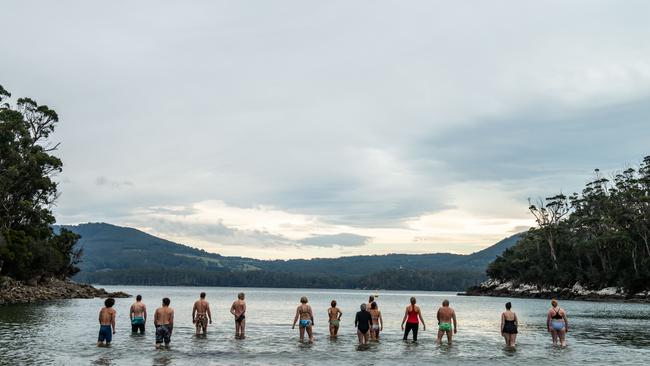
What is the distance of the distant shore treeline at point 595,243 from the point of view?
10044 cm

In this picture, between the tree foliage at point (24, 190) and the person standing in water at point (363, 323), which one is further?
the tree foliage at point (24, 190)

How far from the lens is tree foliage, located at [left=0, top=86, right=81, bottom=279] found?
67.0m

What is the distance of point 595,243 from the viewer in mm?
108938

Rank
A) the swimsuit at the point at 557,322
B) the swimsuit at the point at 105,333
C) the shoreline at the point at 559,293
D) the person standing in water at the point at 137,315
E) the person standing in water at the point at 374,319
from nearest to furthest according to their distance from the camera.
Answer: the swimsuit at the point at 105,333
the swimsuit at the point at 557,322
the person standing in water at the point at 374,319
the person standing in water at the point at 137,315
the shoreline at the point at 559,293

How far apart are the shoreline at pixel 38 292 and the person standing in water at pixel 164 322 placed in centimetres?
4127

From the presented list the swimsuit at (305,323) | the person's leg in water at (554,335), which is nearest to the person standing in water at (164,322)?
the swimsuit at (305,323)

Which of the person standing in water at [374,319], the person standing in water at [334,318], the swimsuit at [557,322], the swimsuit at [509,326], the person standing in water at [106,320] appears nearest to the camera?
the person standing in water at [106,320]

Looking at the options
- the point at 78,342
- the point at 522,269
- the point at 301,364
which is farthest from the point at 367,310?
the point at 522,269

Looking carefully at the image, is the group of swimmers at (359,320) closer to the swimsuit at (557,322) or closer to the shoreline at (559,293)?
the swimsuit at (557,322)

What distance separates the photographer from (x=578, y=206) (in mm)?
127312

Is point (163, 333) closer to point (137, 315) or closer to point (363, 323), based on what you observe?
point (137, 315)

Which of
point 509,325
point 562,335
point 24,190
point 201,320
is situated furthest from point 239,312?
point 24,190

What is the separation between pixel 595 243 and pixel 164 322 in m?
101

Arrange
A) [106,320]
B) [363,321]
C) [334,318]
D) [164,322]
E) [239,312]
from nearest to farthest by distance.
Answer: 1. [106,320]
2. [164,322]
3. [363,321]
4. [239,312]
5. [334,318]
